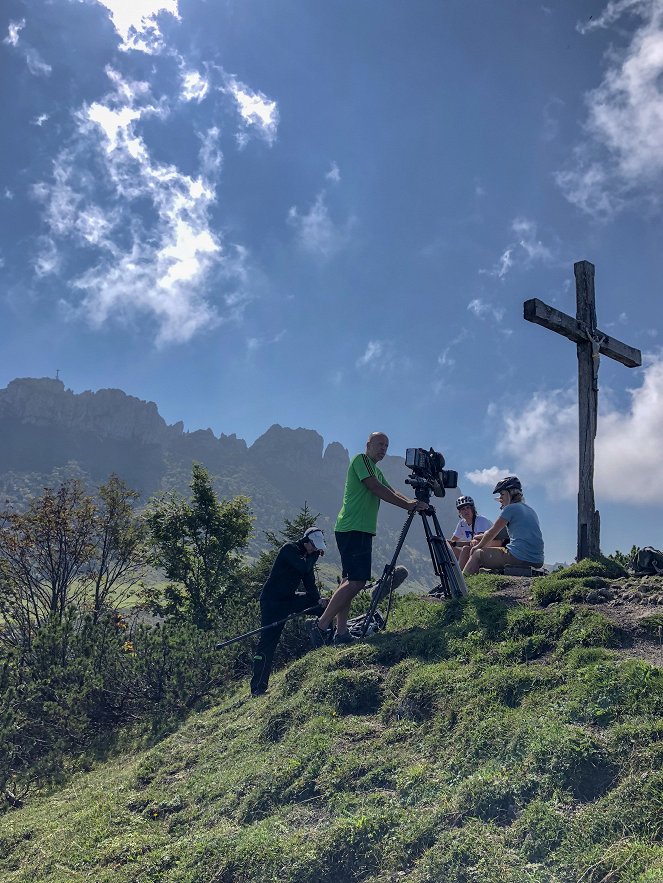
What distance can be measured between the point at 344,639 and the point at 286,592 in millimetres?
1196

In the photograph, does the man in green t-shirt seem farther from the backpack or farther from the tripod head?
the backpack

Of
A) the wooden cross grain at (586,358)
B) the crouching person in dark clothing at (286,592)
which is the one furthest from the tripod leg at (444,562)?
the wooden cross grain at (586,358)

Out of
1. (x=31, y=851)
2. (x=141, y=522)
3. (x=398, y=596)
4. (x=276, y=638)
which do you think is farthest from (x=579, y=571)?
(x=141, y=522)

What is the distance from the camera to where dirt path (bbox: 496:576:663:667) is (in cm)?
482

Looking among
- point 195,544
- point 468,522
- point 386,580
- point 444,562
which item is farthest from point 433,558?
point 195,544

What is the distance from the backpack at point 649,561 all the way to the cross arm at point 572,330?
134 inches

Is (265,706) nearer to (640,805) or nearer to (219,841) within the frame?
(219,841)

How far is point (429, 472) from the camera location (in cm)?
709

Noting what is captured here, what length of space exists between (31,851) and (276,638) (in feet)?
10.7

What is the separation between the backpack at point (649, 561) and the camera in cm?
684

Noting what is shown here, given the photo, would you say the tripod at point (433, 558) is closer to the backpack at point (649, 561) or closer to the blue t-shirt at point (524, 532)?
the blue t-shirt at point (524, 532)

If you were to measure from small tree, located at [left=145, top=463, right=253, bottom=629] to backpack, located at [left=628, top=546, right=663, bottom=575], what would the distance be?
15.1 m

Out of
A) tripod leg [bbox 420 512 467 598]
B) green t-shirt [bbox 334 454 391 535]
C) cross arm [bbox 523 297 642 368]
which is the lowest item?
tripod leg [bbox 420 512 467 598]

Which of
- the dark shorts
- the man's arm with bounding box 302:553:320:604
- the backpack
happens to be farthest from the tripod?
the backpack
